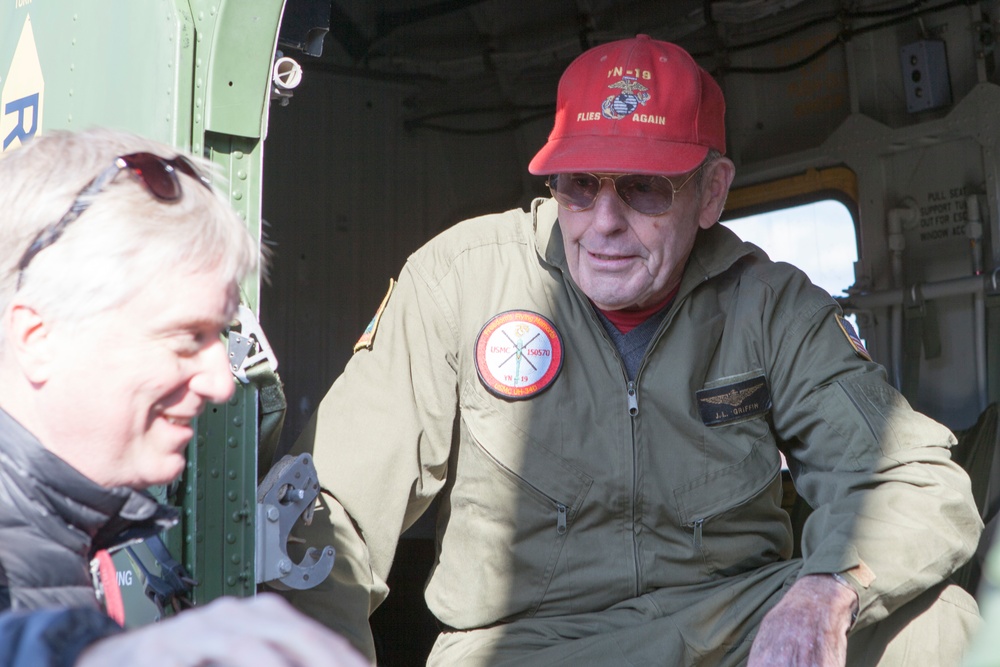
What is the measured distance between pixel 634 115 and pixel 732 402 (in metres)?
0.69

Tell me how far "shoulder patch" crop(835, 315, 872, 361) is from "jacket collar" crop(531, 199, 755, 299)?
0.27 m

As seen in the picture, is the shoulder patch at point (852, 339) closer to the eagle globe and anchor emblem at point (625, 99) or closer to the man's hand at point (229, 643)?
the eagle globe and anchor emblem at point (625, 99)

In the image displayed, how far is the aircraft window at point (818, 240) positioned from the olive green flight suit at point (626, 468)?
2.36 meters

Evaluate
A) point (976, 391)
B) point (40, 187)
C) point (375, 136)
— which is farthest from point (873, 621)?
point (375, 136)

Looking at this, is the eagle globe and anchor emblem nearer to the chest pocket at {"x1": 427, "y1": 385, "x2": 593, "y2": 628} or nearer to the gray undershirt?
the gray undershirt

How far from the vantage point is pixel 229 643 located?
736 millimetres

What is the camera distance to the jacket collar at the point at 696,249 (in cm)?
249

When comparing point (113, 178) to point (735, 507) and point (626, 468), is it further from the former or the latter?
point (735, 507)

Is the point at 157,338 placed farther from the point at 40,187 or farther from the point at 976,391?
the point at 976,391

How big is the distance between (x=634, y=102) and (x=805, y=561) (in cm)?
109

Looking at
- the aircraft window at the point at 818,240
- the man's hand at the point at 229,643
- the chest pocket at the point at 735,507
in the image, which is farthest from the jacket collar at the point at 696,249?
the aircraft window at the point at 818,240

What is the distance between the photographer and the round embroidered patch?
239 cm


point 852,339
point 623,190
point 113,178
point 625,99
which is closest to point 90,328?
point 113,178

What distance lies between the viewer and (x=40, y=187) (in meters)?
1.14
